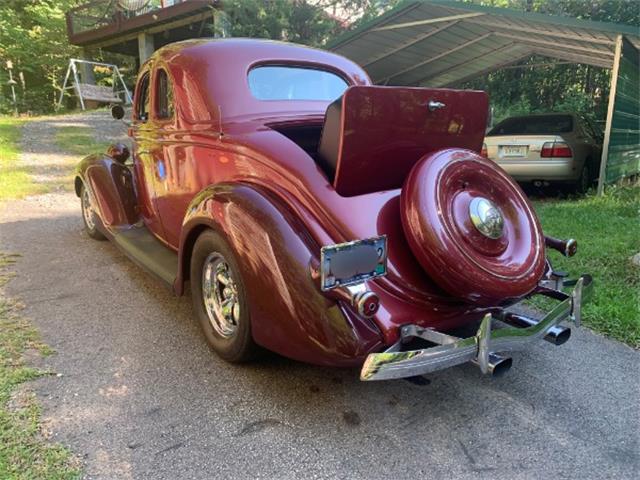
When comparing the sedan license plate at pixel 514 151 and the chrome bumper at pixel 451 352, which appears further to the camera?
the sedan license plate at pixel 514 151

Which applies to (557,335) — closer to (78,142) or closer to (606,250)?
(606,250)

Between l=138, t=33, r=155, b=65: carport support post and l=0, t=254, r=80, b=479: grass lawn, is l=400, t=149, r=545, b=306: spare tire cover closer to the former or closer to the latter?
l=0, t=254, r=80, b=479: grass lawn

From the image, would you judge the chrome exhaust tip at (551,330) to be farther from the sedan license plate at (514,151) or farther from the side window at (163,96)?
the sedan license plate at (514,151)

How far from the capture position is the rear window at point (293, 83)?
359 centimetres

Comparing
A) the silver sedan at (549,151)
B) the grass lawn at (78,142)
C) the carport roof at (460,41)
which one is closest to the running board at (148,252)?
the carport roof at (460,41)

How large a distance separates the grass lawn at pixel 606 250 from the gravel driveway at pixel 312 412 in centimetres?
30

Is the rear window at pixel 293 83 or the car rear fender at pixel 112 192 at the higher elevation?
the rear window at pixel 293 83

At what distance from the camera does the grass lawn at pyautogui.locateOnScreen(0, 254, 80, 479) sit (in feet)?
6.77

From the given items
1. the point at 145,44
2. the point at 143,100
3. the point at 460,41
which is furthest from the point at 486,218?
the point at 145,44

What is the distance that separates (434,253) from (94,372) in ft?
6.62

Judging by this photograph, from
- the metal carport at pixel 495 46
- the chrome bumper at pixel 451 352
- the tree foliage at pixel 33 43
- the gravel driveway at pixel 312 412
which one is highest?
the tree foliage at pixel 33 43

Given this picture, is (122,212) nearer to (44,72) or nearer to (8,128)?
(8,128)

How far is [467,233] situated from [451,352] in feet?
2.10

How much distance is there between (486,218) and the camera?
2.54 meters
